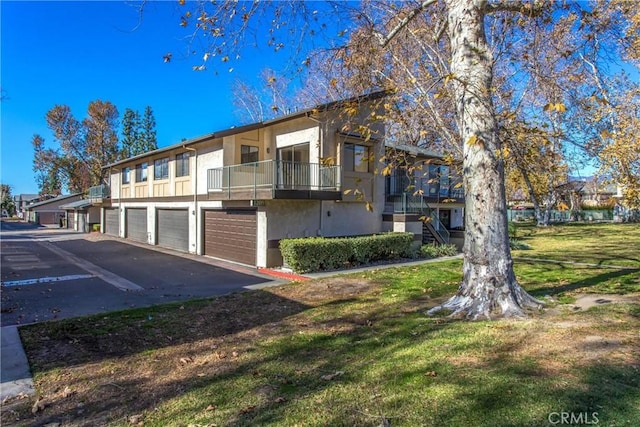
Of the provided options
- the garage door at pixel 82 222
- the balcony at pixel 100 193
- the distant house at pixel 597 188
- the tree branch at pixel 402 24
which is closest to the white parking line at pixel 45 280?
the tree branch at pixel 402 24

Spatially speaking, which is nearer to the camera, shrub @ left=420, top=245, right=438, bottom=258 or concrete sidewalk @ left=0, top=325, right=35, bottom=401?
concrete sidewalk @ left=0, top=325, right=35, bottom=401

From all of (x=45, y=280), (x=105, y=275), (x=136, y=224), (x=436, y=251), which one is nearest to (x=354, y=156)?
(x=436, y=251)

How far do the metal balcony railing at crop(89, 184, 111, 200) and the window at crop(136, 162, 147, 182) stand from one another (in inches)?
260

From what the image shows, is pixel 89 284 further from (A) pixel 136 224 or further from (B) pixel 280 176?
(A) pixel 136 224

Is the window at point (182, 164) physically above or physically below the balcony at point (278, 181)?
above

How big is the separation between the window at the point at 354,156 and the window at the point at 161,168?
1123 cm

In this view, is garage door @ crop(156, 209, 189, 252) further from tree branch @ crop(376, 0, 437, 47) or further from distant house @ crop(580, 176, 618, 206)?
distant house @ crop(580, 176, 618, 206)

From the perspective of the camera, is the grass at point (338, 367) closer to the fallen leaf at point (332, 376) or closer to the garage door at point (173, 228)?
the fallen leaf at point (332, 376)

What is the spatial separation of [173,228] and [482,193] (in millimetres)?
18323

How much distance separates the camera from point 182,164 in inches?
806

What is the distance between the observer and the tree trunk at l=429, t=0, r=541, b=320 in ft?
20.4

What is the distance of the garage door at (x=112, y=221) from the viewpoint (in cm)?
2972

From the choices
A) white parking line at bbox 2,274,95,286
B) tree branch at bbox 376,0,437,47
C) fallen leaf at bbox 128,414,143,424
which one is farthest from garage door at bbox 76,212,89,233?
fallen leaf at bbox 128,414,143,424

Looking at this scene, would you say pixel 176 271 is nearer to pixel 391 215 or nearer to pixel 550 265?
pixel 391 215
